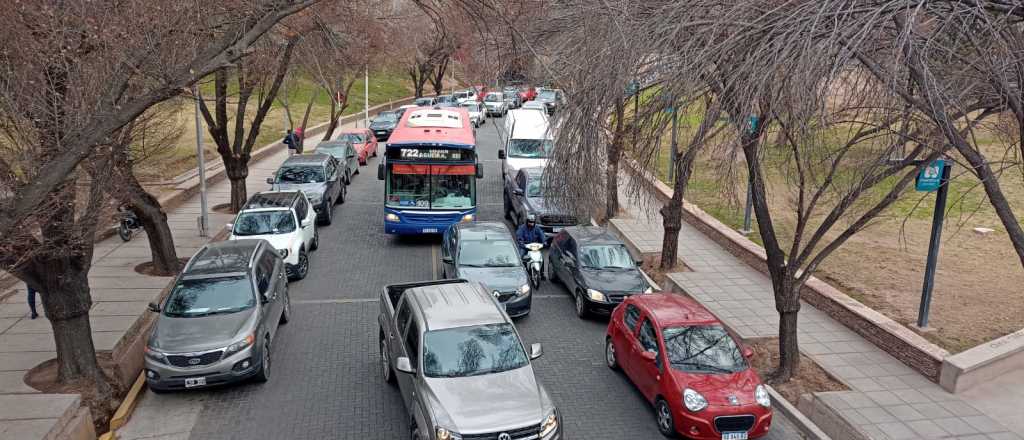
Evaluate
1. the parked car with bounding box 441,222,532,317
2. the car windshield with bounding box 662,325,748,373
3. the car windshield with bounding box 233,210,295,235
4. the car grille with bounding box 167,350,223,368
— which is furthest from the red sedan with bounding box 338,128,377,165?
the car windshield with bounding box 662,325,748,373

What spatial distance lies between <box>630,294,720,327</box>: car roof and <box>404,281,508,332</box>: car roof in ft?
8.08

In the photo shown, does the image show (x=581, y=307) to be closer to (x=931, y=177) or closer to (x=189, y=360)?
(x=931, y=177)

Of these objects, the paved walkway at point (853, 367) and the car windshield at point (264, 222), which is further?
the car windshield at point (264, 222)

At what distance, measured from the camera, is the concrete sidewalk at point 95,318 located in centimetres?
902

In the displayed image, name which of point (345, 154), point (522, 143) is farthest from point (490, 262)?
point (345, 154)

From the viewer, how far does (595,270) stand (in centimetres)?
1408

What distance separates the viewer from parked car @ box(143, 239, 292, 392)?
9.91m

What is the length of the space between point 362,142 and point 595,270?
2073cm

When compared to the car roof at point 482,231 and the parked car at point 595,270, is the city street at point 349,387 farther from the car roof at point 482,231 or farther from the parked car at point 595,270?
the car roof at point 482,231

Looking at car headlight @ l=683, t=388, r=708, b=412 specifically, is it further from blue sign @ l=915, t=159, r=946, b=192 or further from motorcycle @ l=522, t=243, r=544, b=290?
motorcycle @ l=522, t=243, r=544, b=290

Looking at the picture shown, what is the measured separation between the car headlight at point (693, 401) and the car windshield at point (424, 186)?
10498 mm

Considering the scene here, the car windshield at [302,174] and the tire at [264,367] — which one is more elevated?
the car windshield at [302,174]

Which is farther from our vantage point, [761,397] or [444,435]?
[761,397]

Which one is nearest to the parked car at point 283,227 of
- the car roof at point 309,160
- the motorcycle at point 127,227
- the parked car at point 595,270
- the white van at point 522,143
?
the motorcycle at point 127,227
